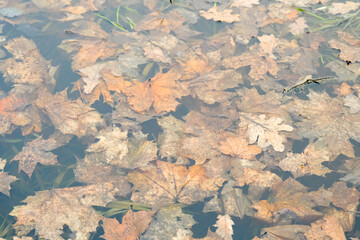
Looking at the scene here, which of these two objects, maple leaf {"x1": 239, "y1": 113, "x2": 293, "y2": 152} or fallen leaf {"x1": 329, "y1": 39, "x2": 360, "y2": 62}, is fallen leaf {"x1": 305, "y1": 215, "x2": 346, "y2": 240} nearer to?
maple leaf {"x1": 239, "y1": 113, "x2": 293, "y2": 152}

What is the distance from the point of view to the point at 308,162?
98.7 inches

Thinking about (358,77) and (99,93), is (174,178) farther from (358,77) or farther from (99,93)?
(358,77)

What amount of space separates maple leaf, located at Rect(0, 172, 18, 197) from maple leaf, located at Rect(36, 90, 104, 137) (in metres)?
0.56

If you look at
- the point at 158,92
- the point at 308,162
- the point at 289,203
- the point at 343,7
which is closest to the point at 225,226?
the point at 289,203

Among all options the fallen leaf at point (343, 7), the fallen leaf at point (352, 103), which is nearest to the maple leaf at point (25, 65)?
the fallen leaf at point (352, 103)

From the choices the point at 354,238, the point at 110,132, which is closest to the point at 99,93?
the point at 110,132

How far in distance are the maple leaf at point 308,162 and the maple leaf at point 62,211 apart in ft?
4.73

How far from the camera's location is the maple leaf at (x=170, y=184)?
7.97 feet

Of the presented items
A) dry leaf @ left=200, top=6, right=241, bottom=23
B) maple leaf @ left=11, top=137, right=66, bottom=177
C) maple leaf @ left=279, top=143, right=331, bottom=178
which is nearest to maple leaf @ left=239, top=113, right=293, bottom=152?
maple leaf @ left=279, top=143, right=331, bottom=178

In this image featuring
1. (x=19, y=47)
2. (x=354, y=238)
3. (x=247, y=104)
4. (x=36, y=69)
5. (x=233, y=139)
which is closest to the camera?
(x=354, y=238)

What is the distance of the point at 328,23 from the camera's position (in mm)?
3582

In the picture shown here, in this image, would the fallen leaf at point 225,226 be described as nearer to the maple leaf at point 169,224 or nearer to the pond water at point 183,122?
the pond water at point 183,122

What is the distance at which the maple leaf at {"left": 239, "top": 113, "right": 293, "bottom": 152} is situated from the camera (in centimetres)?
262

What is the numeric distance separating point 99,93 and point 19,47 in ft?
4.10
